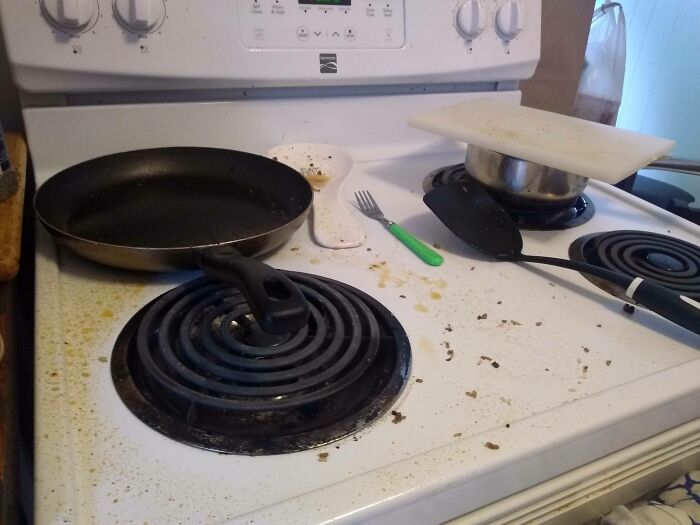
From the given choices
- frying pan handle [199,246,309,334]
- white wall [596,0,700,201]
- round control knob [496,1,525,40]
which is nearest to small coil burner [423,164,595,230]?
round control knob [496,1,525,40]

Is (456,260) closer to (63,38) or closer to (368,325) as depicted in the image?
(368,325)

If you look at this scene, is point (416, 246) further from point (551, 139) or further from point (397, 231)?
point (551, 139)

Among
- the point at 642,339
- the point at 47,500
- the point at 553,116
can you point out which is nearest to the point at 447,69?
the point at 553,116

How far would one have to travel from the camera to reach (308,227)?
607 millimetres

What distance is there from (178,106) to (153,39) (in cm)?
8

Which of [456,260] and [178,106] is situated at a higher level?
[178,106]

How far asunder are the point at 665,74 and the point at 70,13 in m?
1.32

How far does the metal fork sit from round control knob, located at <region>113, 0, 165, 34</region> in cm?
30

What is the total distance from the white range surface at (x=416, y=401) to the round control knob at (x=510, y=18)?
1.11ft

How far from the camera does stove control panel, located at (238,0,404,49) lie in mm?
651

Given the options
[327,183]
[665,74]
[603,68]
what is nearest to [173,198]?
[327,183]

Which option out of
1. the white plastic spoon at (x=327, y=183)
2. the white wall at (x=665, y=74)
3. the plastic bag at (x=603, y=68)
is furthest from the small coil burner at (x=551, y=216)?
the white wall at (x=665, y=74)

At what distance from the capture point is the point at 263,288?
380 mm

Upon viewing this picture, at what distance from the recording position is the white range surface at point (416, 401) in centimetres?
31
